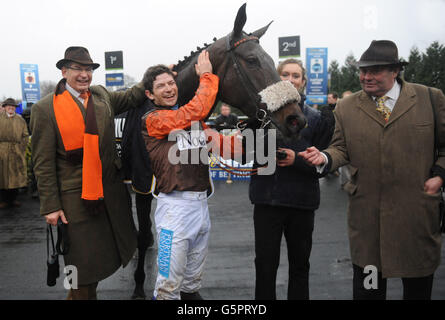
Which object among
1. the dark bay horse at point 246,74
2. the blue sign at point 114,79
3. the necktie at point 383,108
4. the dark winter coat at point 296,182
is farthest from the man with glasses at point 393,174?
the blue sign at point 114,79

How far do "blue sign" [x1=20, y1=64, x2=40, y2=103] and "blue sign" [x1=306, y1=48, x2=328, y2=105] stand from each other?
1355cm

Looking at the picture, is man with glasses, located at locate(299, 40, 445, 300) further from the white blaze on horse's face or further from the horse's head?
the white blaze on horse's face

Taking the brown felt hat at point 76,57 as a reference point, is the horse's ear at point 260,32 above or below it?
above

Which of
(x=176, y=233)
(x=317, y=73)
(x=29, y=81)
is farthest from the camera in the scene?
(x=29, y=81)

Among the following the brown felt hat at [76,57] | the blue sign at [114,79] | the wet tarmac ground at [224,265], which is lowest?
the wet tarmac ground at [224,265]

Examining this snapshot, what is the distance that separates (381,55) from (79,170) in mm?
2230

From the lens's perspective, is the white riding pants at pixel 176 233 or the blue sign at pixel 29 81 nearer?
the white riding pants at pixel 176 233

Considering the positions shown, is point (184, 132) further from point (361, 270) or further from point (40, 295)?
point (40, 295)

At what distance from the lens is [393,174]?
2312mm

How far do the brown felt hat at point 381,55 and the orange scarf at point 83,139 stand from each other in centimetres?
193

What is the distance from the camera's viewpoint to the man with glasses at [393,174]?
90.3 inches

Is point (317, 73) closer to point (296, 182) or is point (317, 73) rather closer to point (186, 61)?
point (186, 61)

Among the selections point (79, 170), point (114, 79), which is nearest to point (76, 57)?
point (79, 170)

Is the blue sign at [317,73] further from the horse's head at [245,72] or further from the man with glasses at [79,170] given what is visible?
the man with glasses at [79,170]
